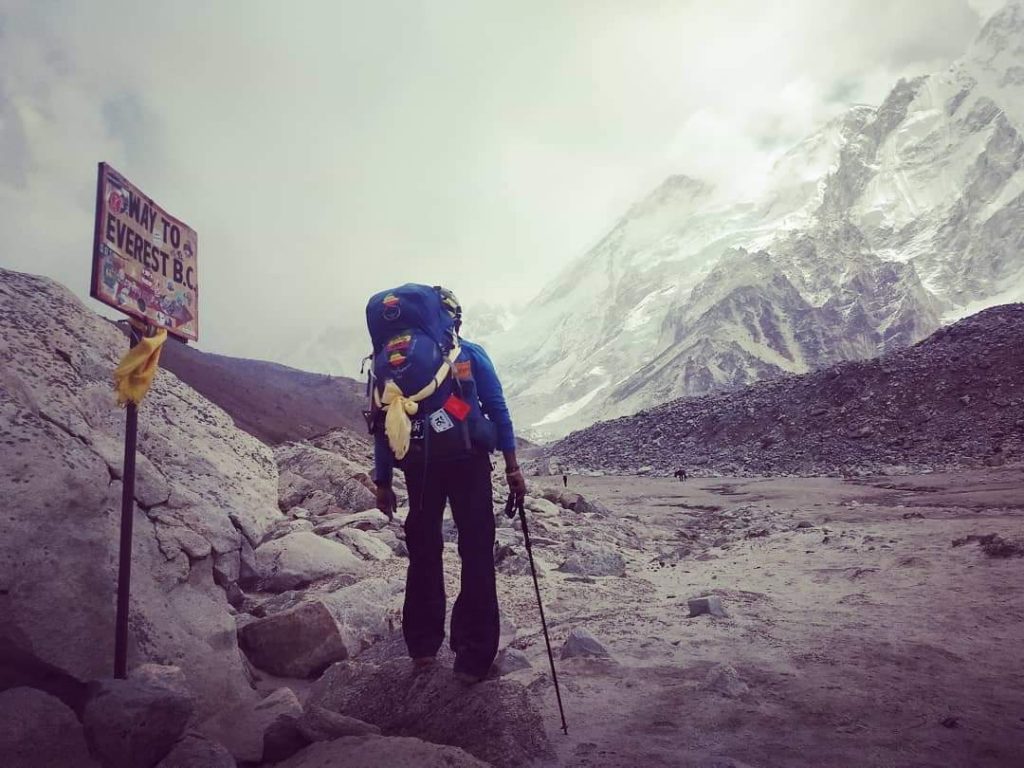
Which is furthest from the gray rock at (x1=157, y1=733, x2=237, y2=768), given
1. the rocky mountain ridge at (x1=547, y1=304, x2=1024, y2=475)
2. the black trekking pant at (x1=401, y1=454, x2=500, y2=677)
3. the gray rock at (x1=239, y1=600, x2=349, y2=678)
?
the rocky mountain ridge at (x1=547, y1=304, x2=1024, y2=475)

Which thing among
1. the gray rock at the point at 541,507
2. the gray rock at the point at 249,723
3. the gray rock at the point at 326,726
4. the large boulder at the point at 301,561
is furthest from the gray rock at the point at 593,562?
the gray rock at the point at 326,726

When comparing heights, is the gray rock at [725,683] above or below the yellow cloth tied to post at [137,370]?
below

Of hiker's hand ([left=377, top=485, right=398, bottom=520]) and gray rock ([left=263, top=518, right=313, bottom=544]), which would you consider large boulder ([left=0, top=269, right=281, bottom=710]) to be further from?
hiker's hand ([left=377, top=485, right=398, bottom=520])

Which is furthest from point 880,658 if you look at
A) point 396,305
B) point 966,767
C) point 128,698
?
point 128,698

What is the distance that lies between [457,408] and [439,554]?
2.68 ft

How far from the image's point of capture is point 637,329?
165625 millimetres

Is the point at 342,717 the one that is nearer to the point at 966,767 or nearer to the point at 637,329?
the point at 966,767

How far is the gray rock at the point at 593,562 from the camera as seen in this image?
21.7ft

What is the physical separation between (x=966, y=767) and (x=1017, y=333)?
25682 millimetres

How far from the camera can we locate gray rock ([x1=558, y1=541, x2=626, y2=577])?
6.62m

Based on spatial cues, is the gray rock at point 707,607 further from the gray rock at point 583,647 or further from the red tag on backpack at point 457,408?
the red tag on backpack at point 457,408

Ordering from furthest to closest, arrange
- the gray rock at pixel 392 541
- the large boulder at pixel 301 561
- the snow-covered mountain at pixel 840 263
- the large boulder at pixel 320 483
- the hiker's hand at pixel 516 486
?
the snow-covered mountain at pixel 840 263 → the large boulder at pixel 320 483 → the gray rock at pixel 392 541 → the large boulder at pixel 301 561 → the hiker's hand at pixel 516 486

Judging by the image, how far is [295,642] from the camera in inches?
146

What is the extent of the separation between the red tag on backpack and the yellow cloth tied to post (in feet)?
4.59
